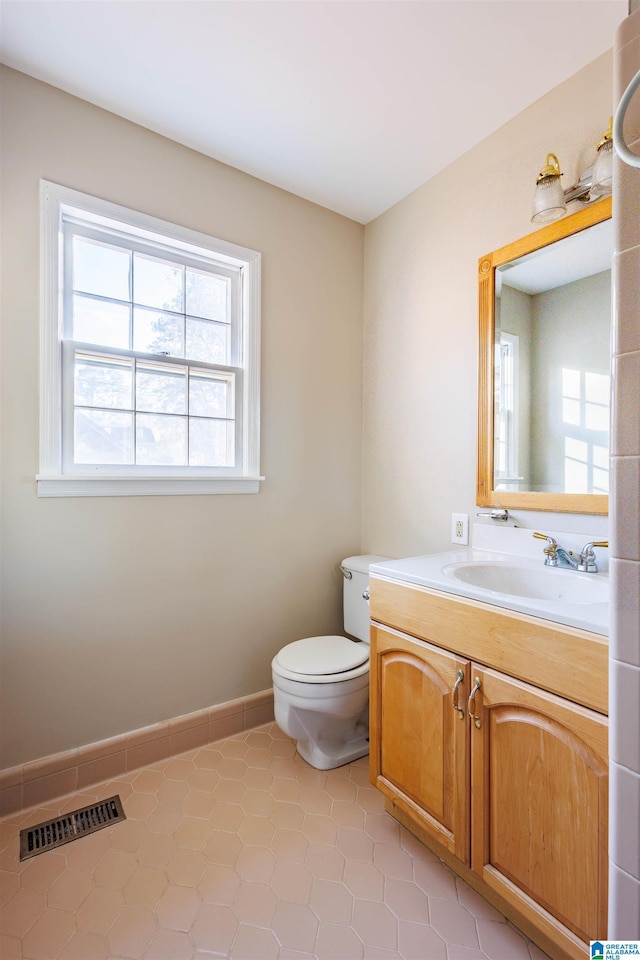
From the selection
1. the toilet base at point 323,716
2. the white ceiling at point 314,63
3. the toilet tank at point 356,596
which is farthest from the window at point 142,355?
the toilet base at point 323,716

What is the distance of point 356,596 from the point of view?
2.19 m

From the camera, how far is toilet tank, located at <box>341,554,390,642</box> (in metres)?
2.13

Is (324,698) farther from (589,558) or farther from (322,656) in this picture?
(589,558)

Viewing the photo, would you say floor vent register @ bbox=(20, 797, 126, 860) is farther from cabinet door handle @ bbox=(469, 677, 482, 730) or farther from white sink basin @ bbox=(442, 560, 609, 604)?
white sink basin @ bbox=(442, 560, 609, 604)

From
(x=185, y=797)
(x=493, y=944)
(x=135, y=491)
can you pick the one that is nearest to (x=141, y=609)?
(x=135, y=491)

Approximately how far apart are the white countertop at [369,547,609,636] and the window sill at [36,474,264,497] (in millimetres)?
800

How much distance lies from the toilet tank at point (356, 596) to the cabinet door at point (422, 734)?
559mm

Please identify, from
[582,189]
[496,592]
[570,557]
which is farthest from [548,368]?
[496,592]

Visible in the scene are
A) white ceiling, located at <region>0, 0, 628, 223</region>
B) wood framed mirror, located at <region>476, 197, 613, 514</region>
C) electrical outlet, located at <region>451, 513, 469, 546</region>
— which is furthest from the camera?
electrical outlet, located at <region>451, 513, 469, 546</region>

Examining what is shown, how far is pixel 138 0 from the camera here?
130cm

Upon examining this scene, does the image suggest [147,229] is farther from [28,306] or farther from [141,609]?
[141,609]

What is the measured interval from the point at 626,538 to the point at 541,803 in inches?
31.5

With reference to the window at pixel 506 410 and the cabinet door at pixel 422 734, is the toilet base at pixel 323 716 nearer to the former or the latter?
the cabinet door at pixel 422 734

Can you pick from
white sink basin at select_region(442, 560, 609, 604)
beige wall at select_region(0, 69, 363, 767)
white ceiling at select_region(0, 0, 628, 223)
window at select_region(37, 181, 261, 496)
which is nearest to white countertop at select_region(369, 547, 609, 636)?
white sink basin at select_region(442, 560, 609, 604)
